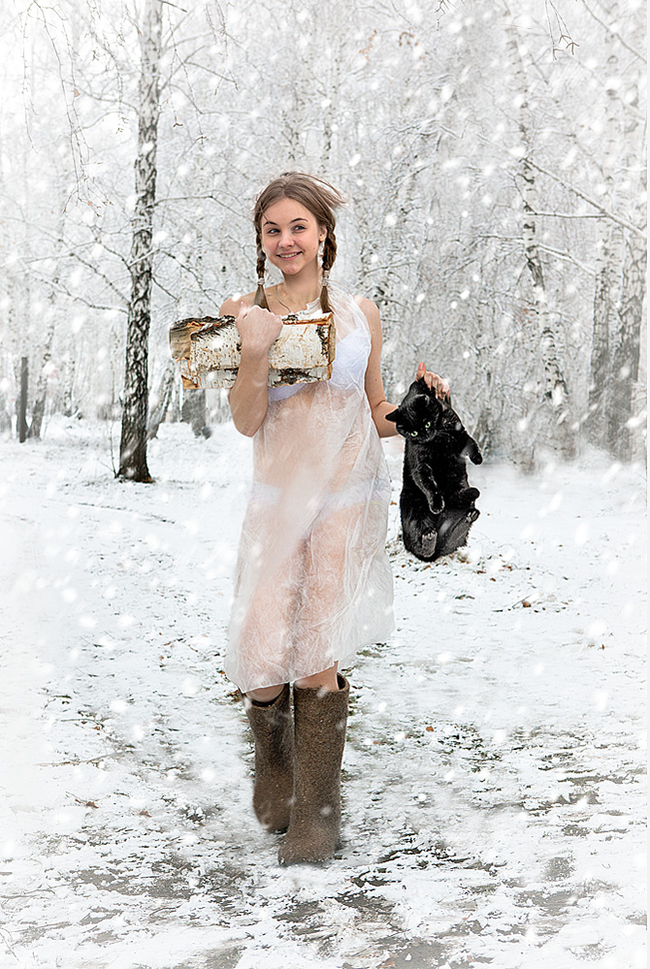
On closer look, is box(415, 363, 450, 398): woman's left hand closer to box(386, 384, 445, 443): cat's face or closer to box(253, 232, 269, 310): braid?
box(386, 384, 445, 443): cat's face

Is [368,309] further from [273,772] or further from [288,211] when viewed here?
[273,772]

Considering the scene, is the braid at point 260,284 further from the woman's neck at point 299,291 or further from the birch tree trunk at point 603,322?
the birch tree trunk at point 603,322

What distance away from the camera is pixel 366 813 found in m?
2.63

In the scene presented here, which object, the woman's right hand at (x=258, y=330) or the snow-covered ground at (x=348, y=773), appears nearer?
the snow-covered ground at (x=348, y=773)

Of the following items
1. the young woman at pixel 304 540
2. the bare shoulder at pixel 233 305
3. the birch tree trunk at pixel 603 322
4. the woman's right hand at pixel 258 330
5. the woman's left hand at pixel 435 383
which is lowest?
the young woman at pixel 304 540

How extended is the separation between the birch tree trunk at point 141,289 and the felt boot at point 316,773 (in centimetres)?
654

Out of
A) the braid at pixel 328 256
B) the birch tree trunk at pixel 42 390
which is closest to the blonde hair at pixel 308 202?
the braid at pixel 328 256

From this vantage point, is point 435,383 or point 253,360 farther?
point 435,383

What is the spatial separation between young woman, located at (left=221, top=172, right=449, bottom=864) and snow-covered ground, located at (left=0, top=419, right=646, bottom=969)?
0.77ft

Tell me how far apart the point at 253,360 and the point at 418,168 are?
6751 millimetres

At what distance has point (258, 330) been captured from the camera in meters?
2.20

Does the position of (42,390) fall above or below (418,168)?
below

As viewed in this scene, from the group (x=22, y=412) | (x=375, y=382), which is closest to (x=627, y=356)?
(x=375, y=382)

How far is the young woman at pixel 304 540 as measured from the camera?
2.35 meters
